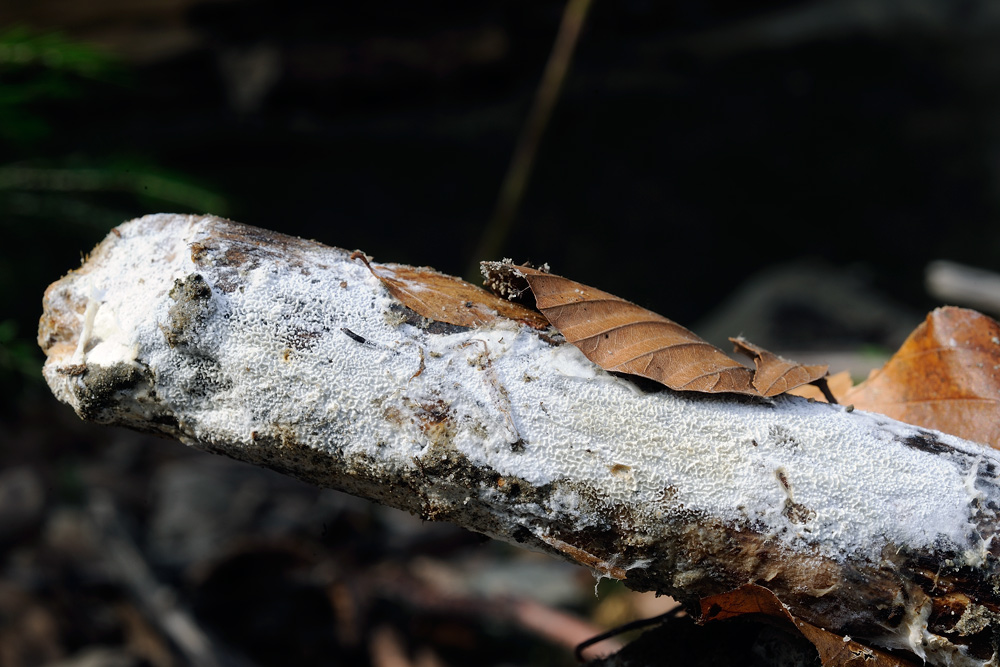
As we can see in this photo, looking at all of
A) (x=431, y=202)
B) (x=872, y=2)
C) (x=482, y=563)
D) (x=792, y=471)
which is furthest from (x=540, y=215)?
(x=792, y=471)

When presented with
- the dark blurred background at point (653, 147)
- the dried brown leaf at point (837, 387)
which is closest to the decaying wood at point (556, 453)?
the dried brown leaf at point (837, 387)

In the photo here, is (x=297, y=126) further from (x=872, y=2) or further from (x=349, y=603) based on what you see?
(x=872, y=2)

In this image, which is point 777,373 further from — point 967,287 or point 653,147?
point 653,147

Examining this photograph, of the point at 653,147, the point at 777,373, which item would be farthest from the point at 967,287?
the point at 777,373

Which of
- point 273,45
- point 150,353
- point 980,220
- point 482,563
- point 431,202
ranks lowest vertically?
point 482,563

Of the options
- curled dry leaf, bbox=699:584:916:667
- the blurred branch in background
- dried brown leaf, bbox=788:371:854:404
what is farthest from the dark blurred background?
curled dry leaf, bbox=699:584:916:667

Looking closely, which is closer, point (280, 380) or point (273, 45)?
point (280, 380)
